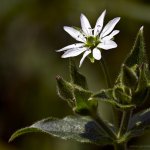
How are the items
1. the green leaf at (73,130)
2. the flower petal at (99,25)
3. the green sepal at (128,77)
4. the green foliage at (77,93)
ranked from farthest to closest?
the flower petal at (99,25)
the green leaf at (73,130)
the green foliage at (77,93)
the green sepal at (128,77)

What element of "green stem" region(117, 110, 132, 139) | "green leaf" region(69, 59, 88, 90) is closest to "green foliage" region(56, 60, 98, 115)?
"green leaf" region(69, 59, 88, 90)

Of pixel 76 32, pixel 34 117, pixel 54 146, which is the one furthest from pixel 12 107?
pixel 76 32

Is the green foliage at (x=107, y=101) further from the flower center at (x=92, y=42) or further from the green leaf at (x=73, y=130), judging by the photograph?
the flower center at (x=92, y=42)

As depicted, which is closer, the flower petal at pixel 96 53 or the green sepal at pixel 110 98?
the green sepal at pixel 110 98

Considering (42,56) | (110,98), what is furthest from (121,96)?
(42,56)

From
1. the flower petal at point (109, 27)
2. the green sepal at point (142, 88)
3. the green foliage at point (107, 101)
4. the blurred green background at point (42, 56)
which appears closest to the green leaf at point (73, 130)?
the green foliage at point (107, 101)

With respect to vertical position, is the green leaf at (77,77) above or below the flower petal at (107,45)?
below
